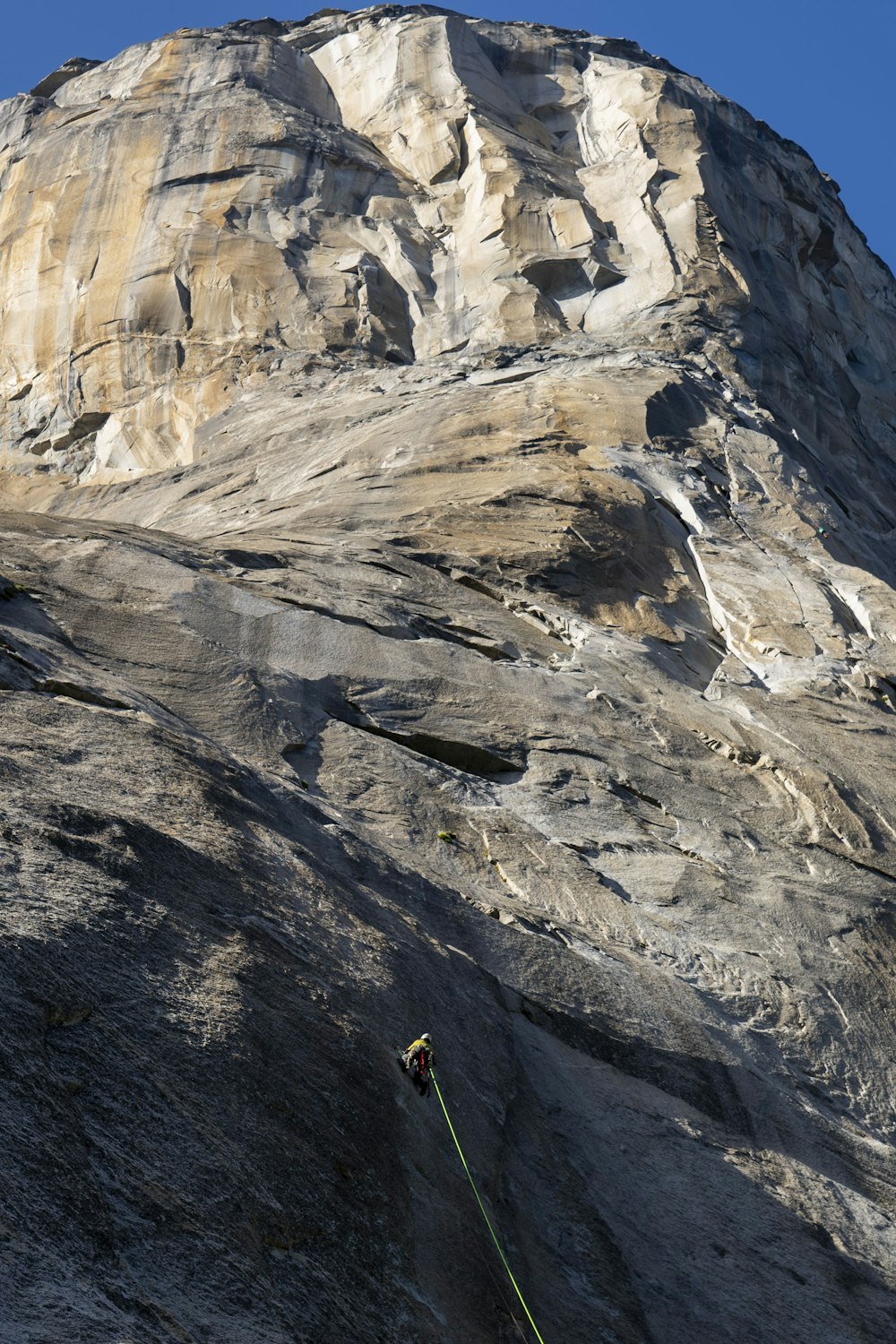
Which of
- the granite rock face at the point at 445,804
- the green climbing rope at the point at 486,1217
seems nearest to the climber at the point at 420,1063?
the green climbing rope at the point at 486,1217

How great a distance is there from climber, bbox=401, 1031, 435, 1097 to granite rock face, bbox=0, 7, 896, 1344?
0.62ft

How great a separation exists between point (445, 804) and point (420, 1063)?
22.1ft

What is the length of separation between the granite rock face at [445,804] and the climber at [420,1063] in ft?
0.62

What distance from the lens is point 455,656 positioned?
2158cm

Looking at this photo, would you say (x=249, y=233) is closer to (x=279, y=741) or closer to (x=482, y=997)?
(x=279, y=741)

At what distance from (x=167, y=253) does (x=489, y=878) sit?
3677 cm

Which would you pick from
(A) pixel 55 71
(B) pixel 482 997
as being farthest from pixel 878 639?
(A) pixel 55 71

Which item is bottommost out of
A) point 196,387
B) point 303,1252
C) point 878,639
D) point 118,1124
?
point 303,1252

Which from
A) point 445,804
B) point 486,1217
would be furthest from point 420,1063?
point 445,804

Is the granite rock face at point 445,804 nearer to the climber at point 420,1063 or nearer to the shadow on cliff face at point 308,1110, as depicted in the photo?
the shadow on cliff face at point 308,1110

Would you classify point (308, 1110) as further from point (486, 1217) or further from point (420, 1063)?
point (486, 1217)

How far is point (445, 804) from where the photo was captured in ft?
57.5

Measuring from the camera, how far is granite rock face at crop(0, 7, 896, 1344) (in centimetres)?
933

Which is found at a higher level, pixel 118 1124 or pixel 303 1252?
pixel 118 1124
